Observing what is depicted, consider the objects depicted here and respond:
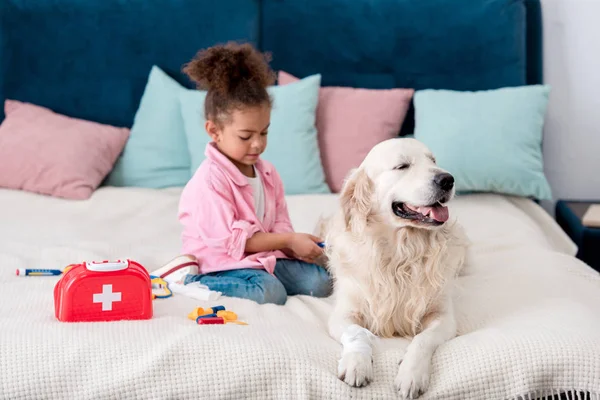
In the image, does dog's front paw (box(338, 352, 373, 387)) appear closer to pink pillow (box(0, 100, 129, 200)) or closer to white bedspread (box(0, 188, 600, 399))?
white bedspread (box(0, 188, 600, 399))

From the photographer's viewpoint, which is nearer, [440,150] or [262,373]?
[262,373]

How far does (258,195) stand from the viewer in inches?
97.3

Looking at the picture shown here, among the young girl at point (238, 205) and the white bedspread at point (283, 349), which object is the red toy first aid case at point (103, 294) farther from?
the young girl at point (238, 205)

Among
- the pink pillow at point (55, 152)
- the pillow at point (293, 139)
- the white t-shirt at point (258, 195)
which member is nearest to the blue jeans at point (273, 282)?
the white t-shirt at point (258, 195)

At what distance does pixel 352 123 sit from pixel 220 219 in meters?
1.21

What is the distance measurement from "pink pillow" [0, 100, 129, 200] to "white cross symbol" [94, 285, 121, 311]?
1448 mm

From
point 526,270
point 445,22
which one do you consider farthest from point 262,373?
point 445,22

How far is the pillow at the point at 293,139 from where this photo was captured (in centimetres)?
329

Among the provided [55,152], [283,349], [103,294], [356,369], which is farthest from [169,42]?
[356,369]

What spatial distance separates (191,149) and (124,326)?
1681 mm

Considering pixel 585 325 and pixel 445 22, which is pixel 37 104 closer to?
pixel 445 22

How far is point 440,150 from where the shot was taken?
10.4ft

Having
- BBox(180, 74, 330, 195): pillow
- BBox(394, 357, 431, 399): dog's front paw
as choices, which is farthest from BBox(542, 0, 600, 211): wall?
BBox(394, 357, 431, 399): dog's front paw

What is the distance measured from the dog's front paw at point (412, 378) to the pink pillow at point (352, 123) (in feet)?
5.55
